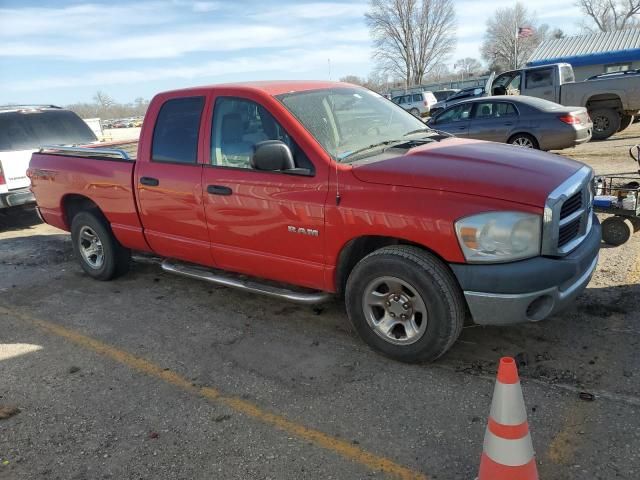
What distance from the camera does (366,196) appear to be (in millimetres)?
3412

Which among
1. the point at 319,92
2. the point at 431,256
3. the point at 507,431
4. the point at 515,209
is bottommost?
the point at 507,431

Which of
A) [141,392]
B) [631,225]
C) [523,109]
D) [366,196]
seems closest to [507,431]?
[366,196]

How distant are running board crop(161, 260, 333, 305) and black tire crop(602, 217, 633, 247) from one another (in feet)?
11.2

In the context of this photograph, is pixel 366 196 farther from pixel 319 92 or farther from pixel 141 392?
pixel 141 392

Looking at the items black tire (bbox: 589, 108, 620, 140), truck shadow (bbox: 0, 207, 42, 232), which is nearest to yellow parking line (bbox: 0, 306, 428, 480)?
truck shadow (bbox: 0, 207, 42, 232)

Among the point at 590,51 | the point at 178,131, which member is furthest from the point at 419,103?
the point at 178,131

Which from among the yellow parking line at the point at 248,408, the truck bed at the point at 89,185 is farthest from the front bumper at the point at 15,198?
the yellow parking line at the point at 248,408

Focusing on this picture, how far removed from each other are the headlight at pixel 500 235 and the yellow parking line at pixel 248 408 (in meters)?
1.27

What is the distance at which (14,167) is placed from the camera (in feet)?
26.1

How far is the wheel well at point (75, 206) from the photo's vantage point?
5.54 m

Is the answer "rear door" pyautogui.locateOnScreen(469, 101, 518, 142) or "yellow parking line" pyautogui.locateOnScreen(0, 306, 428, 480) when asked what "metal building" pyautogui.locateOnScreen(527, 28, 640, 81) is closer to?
"rear door" pyautogui.locateOnScreen(469, 101, 518, 142)

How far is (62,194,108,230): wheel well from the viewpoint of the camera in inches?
218

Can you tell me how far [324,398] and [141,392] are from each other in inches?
47.5

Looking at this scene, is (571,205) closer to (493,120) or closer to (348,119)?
(348,119)
